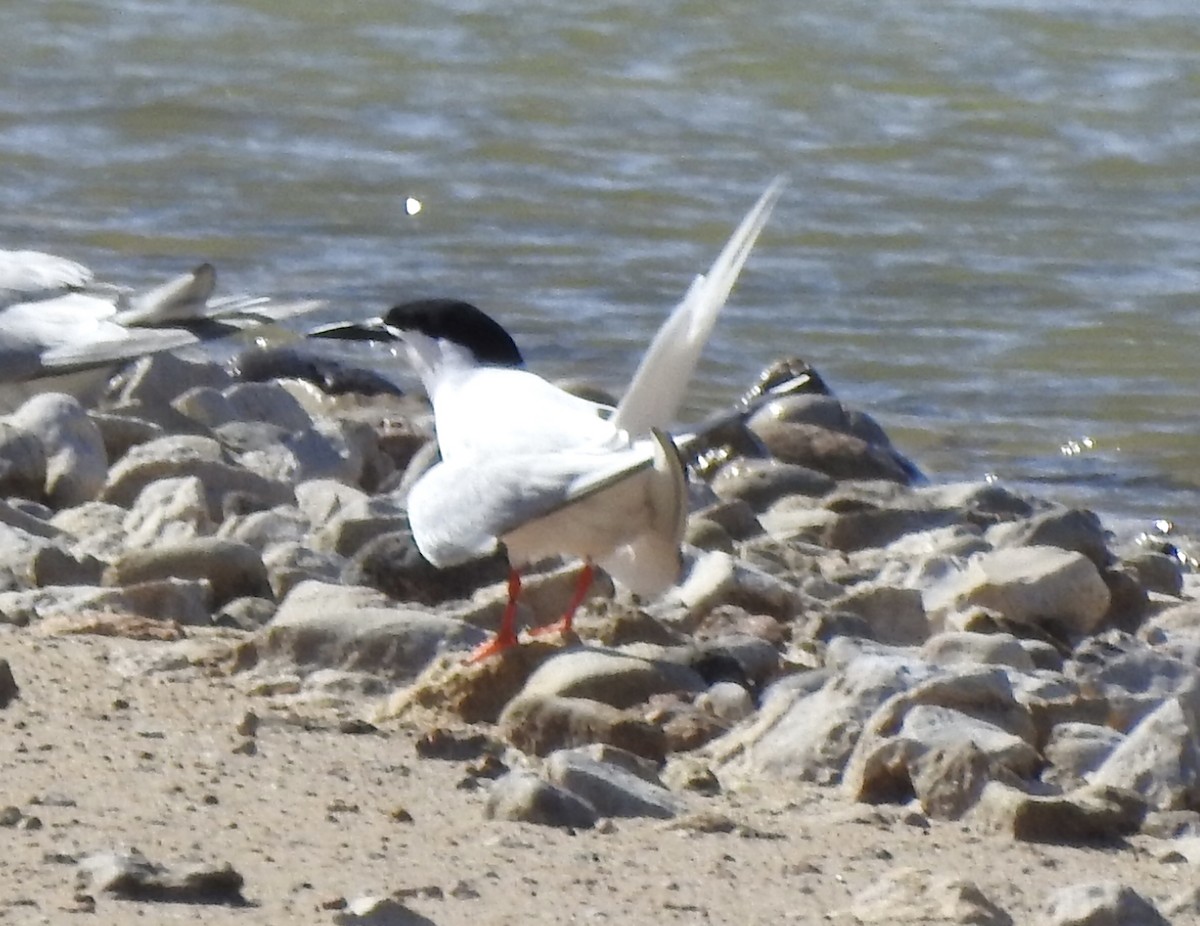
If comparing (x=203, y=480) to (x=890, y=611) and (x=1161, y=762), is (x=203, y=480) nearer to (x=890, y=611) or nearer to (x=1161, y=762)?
(x=890, y=611)

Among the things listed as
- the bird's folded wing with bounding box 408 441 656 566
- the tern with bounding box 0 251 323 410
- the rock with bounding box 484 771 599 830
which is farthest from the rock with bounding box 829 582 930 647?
the tern with bounding box 0 251 323 410

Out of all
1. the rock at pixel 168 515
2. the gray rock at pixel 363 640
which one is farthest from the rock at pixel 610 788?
the rock at pixel 168 515

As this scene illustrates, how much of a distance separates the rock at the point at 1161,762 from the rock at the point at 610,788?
0.59m

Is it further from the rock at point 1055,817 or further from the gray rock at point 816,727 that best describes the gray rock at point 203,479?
the rock at point 1055,817

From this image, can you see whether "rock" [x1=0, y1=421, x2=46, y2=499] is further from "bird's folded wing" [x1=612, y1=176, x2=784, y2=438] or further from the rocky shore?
"bird's folded wing" [x1=612, y1=176, x2=784, y2=438]

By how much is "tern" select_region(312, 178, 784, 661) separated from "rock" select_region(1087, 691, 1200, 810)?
2.56ft

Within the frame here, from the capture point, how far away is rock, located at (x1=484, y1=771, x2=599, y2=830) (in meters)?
3.05

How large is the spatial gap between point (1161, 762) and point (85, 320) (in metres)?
3.07

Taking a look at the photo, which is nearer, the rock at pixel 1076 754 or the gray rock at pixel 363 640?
the rock at pixel 1076 754

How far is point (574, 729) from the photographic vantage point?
3.48 metres

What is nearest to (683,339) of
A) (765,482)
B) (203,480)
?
(203,480)

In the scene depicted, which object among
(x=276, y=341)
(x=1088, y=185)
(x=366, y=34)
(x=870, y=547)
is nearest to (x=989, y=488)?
(x=870, y=547)

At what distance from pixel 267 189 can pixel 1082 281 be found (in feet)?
10.5

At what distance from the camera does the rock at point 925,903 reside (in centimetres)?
271
